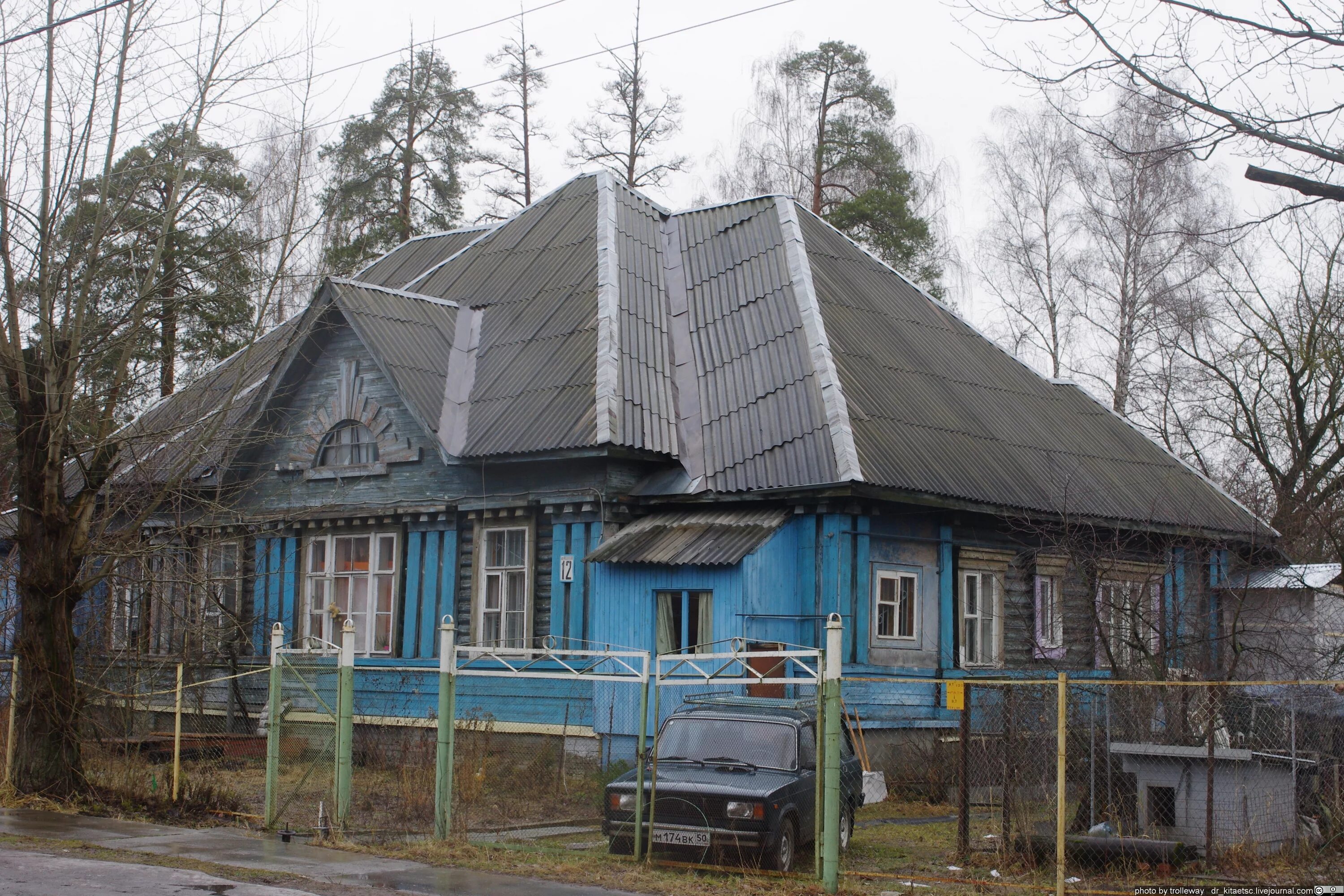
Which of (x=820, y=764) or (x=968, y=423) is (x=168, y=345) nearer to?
(x=968, y=423)

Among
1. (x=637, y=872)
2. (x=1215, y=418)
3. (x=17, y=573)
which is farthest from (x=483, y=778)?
(x=1215, y=418)

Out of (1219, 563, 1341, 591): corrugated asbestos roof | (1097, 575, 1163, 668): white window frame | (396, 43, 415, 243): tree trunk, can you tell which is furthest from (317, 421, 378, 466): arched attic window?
A: (396, 43, 415, 243): tree trunk

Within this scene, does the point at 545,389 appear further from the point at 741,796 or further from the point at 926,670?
the point at 741,796

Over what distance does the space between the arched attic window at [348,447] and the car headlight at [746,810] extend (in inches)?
452

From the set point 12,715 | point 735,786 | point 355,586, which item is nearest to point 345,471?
point 355,586

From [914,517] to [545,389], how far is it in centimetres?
582

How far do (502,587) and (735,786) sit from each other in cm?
889

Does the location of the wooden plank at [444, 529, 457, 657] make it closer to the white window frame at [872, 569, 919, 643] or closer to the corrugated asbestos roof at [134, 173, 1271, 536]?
the corrugated asbestos roof at [134, 173, 1271, 536]

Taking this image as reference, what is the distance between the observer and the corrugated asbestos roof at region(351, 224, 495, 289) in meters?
26.7

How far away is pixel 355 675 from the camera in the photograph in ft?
69.6

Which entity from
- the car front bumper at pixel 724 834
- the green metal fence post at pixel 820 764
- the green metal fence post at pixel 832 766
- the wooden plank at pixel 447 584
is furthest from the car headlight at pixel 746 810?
the wooden plank at pixel 447 584

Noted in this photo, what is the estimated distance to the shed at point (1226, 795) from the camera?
450 inches

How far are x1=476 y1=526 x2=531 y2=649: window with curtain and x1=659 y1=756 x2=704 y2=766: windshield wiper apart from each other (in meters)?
7.30

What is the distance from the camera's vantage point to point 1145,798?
475 inches
